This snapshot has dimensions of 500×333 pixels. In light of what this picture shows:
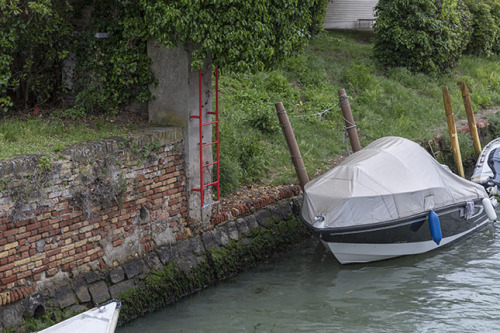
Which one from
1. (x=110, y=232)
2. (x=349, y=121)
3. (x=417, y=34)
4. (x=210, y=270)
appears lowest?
(x=210, y=270)

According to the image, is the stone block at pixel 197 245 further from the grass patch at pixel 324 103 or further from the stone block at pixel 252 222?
the grass patch at pixel 324 103

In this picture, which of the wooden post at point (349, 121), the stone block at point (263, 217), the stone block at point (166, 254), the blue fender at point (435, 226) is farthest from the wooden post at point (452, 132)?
the stone block at point (166, 254)

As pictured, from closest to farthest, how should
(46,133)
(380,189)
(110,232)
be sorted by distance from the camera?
1. (110,232)
2. (46,133)
3. (380,189)

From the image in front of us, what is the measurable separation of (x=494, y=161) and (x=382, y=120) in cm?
317

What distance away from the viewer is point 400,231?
1166 centimetres

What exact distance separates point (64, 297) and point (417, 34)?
1552 cm

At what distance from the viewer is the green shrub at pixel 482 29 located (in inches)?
965

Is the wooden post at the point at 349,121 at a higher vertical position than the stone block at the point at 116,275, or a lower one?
higher

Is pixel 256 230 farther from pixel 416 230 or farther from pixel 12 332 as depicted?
pixel 12 332

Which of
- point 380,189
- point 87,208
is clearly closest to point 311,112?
point 380,189

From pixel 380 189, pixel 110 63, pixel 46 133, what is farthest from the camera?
pixel 380 189

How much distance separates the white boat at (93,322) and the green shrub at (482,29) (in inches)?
786

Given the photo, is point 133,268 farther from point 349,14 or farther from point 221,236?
point 349,14

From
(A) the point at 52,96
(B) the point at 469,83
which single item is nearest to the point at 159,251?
(A) the point at 52,96
